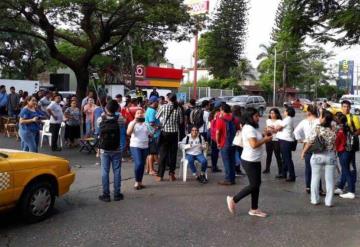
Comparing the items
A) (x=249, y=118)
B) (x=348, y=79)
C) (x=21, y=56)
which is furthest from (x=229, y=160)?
(x=348, y=79)

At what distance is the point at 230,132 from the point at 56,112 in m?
5.99

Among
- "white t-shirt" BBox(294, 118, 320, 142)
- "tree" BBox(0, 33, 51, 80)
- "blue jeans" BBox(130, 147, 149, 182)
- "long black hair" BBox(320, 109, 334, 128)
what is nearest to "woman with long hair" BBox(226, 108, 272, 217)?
"long black hair" BBox(320, 109, 334, 128)

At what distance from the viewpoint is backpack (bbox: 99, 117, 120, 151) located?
7.10 meters

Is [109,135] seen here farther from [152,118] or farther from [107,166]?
[152,118]

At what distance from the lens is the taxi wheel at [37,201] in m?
5.80

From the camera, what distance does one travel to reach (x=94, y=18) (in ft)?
68.5

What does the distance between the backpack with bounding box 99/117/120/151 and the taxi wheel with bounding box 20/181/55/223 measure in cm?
120

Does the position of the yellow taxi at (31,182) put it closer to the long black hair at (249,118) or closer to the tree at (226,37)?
the long black hair at (249,118)

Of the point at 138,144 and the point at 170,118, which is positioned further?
the point at 170,118

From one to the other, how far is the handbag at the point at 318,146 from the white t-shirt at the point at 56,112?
26.2 feet

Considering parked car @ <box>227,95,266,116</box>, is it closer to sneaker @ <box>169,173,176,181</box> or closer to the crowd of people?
the crowd of people

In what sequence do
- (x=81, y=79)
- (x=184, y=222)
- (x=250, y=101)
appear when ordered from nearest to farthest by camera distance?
(x=184, y=222) → (x=81, y=79) → (x=250, y=101)

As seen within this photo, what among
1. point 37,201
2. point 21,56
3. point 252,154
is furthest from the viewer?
point 21,56

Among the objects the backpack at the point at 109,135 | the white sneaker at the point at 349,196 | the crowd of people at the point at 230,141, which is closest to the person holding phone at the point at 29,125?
the crowd of people at the point at 230,141
